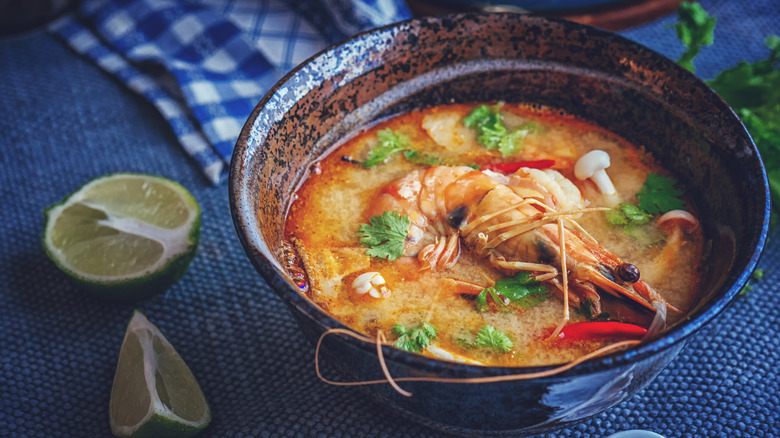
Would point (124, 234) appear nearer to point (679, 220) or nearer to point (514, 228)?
point (514, 228)

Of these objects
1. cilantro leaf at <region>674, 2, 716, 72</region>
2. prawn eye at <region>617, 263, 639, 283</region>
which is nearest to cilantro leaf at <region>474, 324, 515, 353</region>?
prawn eye at <region>617, 263, 639, 283</region>

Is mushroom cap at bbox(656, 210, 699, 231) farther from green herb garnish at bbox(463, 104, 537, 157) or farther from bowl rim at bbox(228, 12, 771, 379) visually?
green herb garnish at bbox(463, 104, 537, 157)

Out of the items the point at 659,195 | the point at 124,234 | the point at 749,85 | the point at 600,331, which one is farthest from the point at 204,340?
the point at 749,85

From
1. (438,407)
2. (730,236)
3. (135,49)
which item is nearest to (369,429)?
(438,407)

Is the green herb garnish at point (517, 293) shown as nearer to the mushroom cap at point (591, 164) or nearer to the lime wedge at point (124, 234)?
the mushroom cap at point (591, 164)

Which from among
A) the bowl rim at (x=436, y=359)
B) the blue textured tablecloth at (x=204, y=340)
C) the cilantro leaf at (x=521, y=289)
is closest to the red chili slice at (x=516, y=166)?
the cilantro leaf at (x=521, y=289)
